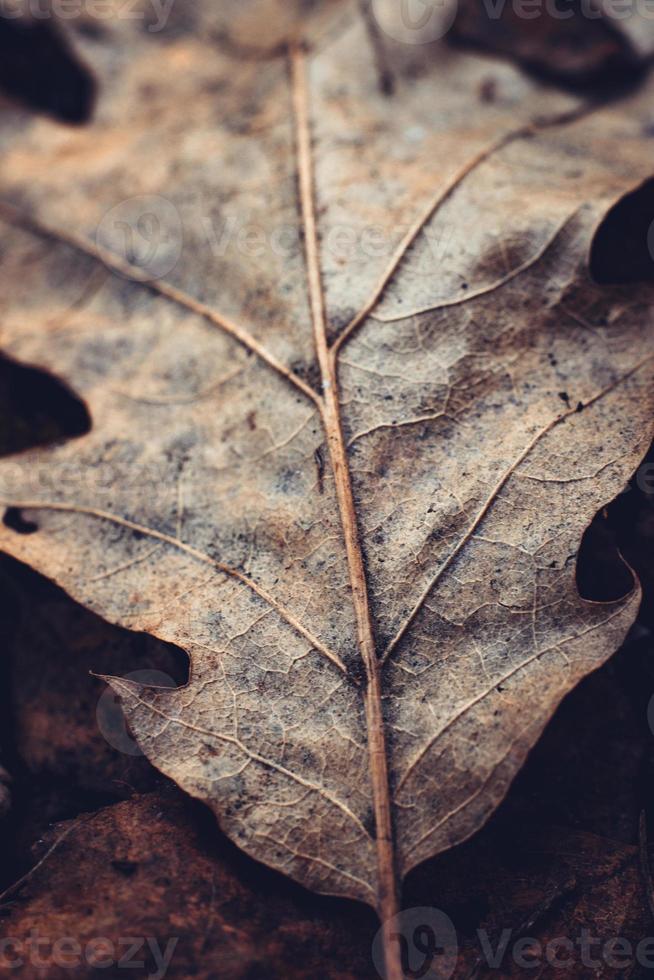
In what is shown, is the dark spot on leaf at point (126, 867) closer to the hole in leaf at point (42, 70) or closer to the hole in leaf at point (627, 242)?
the hole in leaf at point (627, 242)

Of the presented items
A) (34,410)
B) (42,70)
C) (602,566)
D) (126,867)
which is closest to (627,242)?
(602,566)

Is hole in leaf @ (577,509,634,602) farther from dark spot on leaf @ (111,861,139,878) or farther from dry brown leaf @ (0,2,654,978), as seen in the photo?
dark spot on leaf @ (111,861,139,878)

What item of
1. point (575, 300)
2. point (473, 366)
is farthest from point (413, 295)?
point (575, 300)

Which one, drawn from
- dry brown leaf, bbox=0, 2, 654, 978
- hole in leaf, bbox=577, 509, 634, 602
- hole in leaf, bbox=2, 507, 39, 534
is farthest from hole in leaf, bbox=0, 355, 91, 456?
hole in leaf, bbox=577, 509, 634, 602

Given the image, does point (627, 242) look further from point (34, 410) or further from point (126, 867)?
point (126, 867)

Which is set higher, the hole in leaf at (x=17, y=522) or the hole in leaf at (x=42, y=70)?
the hole in leaf at (x=42, y=70)

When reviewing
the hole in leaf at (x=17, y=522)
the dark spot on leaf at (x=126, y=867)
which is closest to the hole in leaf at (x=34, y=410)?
the hole in leaf at (x=17, y=522)

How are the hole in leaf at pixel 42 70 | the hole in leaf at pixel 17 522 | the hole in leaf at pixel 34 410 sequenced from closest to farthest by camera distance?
the hole in leaf at pixel 17 522 → the hole in leaf at pixel 34 410 → the hole in leaf at pixel 42 70

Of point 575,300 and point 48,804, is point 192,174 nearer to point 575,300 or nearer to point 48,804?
point 575,300
